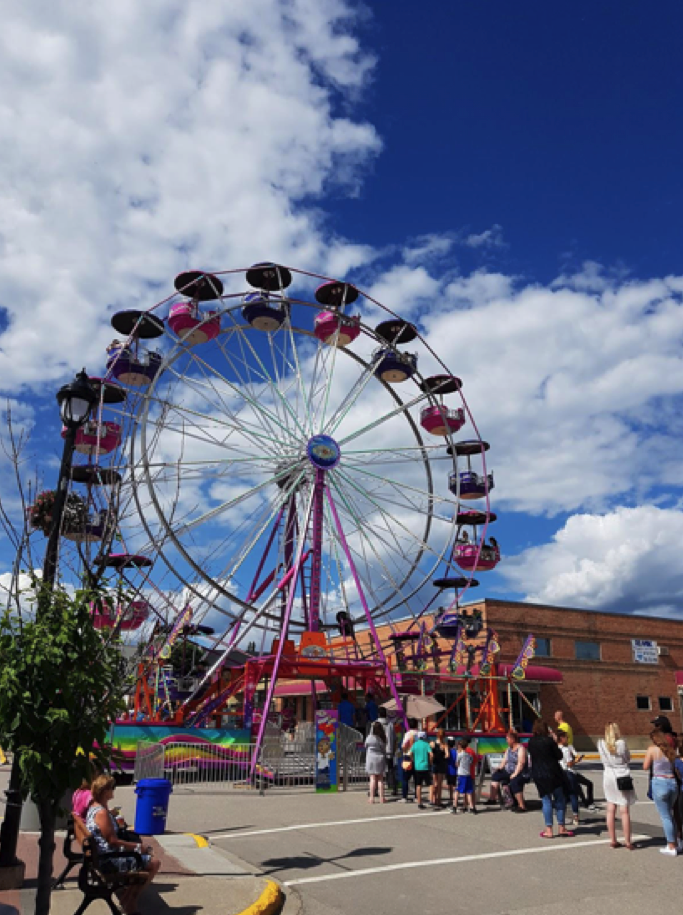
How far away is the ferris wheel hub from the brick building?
1640cm

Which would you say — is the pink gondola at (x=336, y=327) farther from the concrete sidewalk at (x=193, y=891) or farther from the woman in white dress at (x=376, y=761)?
the concrete sidewalk at (x=193, y=891)

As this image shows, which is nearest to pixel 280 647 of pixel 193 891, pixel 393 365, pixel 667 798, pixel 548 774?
pixel 393 365

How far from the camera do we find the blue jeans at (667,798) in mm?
9367

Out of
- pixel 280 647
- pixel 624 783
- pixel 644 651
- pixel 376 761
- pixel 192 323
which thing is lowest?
pixel 376 761

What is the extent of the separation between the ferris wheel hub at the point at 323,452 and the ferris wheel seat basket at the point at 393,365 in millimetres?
3392

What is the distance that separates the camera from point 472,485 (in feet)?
87.1

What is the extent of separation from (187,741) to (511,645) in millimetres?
22471

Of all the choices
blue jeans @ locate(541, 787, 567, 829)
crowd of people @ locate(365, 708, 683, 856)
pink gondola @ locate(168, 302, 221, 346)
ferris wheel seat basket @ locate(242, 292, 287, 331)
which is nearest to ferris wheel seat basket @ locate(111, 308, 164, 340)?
pink gondola @ locate(168, 302, 221, 346)

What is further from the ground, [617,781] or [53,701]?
[53,701]

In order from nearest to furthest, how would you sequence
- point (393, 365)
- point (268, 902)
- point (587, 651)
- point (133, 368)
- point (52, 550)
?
point (268, 902) → point (52, 550) → point (133, 368) → point (393, 365) → point (587, 651)

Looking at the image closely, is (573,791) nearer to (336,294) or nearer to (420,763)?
(420,763)

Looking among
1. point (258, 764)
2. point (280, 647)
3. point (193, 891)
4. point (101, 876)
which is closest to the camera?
point (101, 876)

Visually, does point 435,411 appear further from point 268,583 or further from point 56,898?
point 56,898

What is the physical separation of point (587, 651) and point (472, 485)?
18024mm
